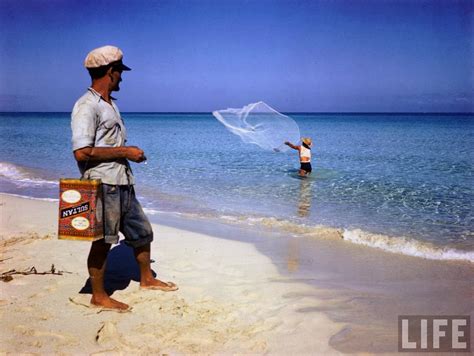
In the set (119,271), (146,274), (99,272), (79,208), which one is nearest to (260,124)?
(119,271)

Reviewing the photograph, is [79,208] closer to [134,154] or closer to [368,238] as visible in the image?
[134,154]

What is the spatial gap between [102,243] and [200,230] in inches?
114

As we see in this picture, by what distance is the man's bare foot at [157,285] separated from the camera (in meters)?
3.67

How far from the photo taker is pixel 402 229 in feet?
21.0

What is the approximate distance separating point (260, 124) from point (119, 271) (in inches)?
259

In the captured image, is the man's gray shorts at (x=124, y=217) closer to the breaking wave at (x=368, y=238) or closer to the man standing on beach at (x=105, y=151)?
the man standing on beach at (x=105, y=151)

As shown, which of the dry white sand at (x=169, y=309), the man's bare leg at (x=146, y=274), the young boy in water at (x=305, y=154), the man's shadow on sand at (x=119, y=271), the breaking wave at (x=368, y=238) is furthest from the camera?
the young boy in water at (x=305, y=154)

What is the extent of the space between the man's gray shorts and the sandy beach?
1.72 ft

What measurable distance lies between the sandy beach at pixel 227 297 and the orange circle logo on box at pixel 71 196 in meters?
0.87

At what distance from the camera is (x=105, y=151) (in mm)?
2959

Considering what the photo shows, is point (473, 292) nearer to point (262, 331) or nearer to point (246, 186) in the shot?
point (262, 331)

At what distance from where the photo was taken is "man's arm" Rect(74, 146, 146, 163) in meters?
2.91

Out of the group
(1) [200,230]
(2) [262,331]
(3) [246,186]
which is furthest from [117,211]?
(3) [246,186]

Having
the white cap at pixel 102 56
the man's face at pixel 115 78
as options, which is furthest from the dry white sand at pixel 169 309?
the white cap at pixel 102 56
